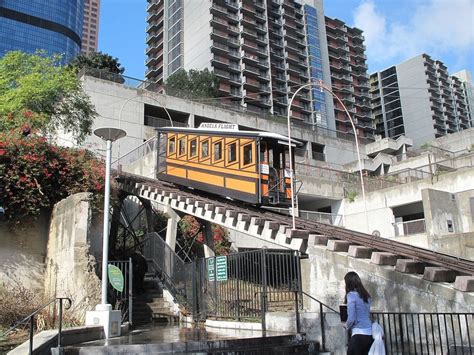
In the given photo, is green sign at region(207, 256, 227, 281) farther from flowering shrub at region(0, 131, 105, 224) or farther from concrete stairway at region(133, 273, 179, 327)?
flowering shrub at region(0, 131, 105, 224)

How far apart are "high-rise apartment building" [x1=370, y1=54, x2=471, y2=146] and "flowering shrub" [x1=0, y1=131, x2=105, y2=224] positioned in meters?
103

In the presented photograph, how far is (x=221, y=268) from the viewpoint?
1238 cm

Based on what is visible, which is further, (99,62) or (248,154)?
(99,62)

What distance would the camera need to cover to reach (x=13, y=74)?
82.7ft

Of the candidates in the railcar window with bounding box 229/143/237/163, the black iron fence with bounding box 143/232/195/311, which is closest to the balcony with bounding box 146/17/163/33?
the railcar window with bounding box 229/143/237/163

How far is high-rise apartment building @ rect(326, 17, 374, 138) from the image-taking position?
95.9m

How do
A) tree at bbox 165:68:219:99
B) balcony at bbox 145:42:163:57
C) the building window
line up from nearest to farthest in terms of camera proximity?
the building window → tree at bbox 165:68:219:99 → balcony at bbox 145:42:163:57

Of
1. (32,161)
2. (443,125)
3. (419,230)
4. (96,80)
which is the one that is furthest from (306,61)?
(32,161)

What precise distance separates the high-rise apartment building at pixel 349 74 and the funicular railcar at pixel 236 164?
76.2 meters

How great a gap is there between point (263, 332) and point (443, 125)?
11157 centimetres

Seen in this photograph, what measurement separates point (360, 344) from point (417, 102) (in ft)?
381

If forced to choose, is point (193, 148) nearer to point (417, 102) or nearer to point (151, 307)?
point (151, 307)

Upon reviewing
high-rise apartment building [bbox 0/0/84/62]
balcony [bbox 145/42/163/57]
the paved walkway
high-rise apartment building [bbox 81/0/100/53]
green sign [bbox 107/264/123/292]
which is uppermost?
high-rise apartment building [bbox 81/0/100/53]

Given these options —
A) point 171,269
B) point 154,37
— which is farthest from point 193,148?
point 154,37
